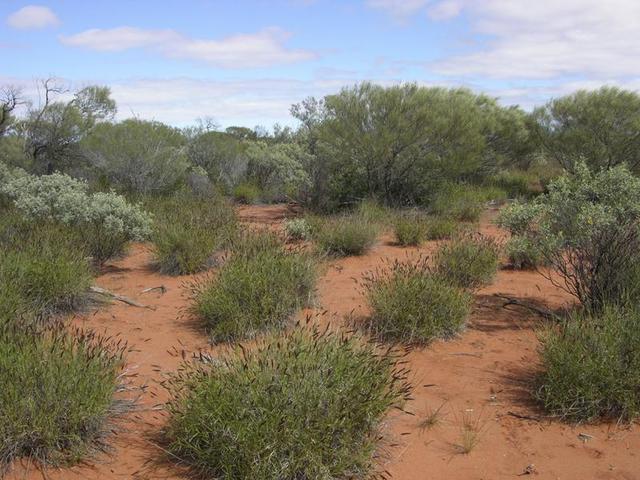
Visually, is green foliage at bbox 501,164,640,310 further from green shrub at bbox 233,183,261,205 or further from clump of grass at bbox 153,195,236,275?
green shrub at bbox 233,183,261,205

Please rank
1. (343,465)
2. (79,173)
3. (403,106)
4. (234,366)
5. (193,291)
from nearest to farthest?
1. (343,465)
2. (234,366)
3. (193,291)
4. (403,106)
5. (79,173)

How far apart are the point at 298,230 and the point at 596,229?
6.25 metres

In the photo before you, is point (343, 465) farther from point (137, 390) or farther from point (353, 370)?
point (137, 390)

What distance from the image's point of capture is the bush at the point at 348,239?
10789 mm

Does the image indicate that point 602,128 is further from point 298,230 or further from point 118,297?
point 118,297

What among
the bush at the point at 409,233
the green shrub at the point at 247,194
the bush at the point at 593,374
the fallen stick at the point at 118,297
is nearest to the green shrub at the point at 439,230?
the bush at the point at 409,233

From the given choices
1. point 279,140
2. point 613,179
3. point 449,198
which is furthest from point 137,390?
point 279,140

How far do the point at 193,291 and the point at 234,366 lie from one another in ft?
9.98

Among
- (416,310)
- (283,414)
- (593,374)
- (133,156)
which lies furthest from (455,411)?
(133,156)

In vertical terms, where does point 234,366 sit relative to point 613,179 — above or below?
below

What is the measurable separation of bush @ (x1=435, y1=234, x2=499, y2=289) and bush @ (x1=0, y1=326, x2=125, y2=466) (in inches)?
202

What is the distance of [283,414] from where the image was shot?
12.8 feet

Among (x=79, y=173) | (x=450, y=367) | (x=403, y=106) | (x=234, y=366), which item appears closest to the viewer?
(x=234, y=366)

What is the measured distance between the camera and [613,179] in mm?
6699
